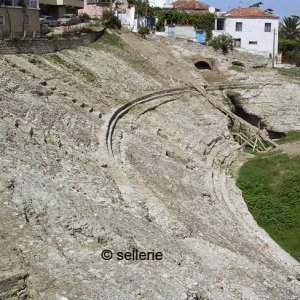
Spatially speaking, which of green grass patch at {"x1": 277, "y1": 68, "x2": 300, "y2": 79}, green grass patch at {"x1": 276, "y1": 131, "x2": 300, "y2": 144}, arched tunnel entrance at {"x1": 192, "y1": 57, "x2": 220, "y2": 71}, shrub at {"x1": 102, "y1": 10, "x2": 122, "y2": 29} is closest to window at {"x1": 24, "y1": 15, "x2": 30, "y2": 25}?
shrub at {"x1": 102, "y1": 10, "x2": 122, "y2": 29}

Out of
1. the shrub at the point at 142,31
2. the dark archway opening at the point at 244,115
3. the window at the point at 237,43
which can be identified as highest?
the shrub at the point at 142,31

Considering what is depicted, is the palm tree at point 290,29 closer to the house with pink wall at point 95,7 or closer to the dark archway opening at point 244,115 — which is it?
the house with pink wall at point 95,7

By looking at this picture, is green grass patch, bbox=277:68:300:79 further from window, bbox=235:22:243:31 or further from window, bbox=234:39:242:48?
window, bbox=235:22:243:31

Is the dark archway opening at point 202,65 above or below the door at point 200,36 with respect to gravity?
below

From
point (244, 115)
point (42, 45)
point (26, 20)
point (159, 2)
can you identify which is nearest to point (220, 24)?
point (159, 2)

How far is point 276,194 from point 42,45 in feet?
71.7

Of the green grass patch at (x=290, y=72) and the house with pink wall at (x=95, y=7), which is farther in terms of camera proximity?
the house with pink wall at (x=95, y=7)

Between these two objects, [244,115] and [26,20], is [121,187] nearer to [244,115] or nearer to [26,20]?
[26,20]

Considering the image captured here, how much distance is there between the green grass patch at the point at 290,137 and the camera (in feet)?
143

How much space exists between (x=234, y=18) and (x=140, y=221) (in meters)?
47.9

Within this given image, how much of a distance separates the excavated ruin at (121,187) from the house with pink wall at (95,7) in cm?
1972

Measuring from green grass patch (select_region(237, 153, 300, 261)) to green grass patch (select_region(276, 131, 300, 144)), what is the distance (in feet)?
16.0

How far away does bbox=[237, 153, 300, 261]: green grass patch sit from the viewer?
91.3ft

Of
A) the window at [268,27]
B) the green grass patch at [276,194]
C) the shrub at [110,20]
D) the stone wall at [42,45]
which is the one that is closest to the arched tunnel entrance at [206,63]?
the shrub at [110,20]
